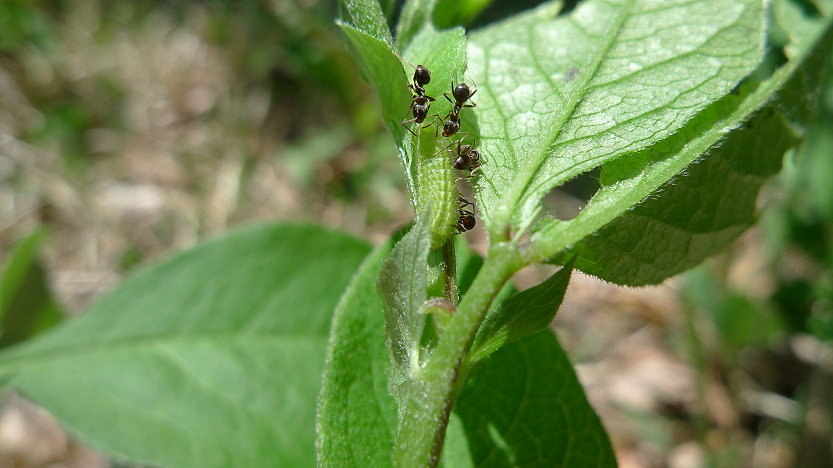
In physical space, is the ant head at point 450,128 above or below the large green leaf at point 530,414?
above

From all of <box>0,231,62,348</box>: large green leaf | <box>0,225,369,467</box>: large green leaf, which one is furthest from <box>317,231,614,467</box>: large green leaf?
<box>0,231,62,348</box>: large green leaf

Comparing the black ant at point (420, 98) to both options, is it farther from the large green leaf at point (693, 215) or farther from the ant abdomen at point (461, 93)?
the large green leaf at point (693, 215)

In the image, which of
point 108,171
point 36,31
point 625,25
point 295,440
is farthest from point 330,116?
point 625,25

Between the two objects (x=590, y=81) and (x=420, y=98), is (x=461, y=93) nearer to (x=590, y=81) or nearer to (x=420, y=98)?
(x=420, y=98)

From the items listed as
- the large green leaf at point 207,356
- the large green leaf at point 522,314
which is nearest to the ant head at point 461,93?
the large green leaf at point 522,314

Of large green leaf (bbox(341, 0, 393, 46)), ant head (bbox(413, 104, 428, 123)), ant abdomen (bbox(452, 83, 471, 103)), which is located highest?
large green leaf (bbox(341, 0, 393, 46))

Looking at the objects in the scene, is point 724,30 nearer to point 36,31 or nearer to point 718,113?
point 718,113

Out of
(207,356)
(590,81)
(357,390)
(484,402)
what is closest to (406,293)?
(357,390)

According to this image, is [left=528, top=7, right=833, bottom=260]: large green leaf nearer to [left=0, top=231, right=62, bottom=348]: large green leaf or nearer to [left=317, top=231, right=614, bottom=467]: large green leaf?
[left=317, top=231, right=614, bottom=467]: large green leaf
